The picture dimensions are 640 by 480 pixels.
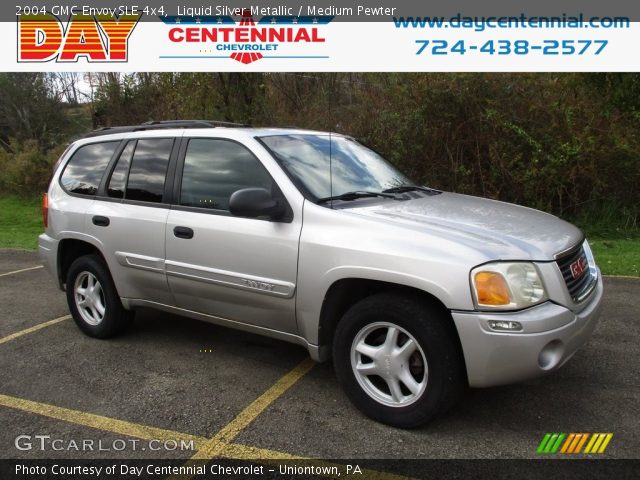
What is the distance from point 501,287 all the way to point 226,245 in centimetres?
183

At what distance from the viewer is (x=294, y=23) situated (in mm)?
8648

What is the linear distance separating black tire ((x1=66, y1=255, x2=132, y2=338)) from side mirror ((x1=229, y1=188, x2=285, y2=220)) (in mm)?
1830

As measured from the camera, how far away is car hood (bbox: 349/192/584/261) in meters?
2.94

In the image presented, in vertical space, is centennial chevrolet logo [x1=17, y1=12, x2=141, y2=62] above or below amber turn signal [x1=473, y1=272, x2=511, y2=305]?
above

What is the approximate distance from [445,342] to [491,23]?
24.3 ft

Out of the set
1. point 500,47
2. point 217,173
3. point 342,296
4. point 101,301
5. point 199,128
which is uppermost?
point 500,47

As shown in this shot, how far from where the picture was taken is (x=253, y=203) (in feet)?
10.9

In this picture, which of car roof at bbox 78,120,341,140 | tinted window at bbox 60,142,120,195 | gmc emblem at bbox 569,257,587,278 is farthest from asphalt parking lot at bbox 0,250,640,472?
car roof at bbox 78,120,341,140

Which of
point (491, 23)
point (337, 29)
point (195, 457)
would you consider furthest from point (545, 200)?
point (195, 457)

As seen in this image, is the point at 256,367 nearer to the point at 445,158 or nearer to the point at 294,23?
the point at 294,23

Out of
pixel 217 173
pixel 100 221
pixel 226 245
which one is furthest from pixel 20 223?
pixel 226 245

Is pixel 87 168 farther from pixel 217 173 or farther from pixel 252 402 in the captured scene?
pixel 252 402

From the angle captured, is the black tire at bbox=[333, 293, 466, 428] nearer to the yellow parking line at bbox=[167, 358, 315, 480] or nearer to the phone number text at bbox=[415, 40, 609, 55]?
the yellow parking line at bbox=[167, 358, 315, 480]

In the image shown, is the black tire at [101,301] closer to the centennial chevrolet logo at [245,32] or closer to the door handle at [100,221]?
the door handle at [100,221]
